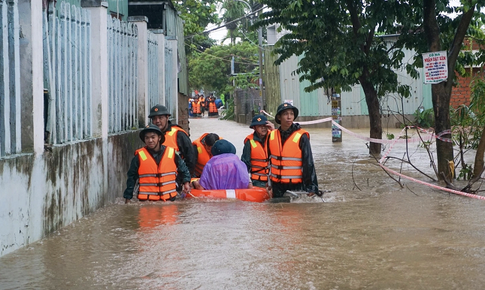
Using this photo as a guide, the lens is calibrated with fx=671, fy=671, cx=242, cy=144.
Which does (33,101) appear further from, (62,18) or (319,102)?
(319,102)

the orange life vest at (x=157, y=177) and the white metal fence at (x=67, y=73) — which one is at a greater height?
the white metal fence at (x=67, y=73)

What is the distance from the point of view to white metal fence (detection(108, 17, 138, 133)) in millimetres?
8922

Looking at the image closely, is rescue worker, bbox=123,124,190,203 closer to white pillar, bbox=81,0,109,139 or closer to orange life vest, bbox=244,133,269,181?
white pillar, bbox=81,0,109,139

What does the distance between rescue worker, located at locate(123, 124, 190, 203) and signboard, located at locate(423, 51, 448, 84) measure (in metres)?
4.37

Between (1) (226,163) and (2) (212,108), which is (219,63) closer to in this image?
(2) (212,108)

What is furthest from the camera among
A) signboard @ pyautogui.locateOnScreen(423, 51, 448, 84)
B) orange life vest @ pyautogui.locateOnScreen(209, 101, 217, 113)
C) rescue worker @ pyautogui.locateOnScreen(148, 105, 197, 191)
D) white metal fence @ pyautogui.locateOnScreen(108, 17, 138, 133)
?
orange life vest @ pyautogui.locateOnScreen(209, 101, 217, 113)

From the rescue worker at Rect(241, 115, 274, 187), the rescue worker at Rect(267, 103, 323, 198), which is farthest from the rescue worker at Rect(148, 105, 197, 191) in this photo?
the rescue worker at Rect(267, 103, 323, 198)

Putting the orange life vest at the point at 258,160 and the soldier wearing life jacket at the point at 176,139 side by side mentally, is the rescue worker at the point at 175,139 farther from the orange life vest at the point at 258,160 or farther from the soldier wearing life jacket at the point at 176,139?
the orange life vest at the point at 258,160

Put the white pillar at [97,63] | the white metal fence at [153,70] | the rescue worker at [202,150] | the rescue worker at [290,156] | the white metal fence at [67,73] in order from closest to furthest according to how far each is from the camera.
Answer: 1. the white metal fence at [67,73]
2. the white pillar at [97,63]
3. the rescue worker at [290,156]
4. the rescue worker at [202,150]
5. the white metal fence at [153,70]

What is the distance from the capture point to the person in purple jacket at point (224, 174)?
8.77 m

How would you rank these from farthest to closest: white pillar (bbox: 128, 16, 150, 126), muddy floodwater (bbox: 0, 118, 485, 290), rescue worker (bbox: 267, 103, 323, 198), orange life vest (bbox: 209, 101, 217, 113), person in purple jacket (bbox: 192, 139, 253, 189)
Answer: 1. orange life vest (bbox: 209, 101, 217, 113)
2. white pillar (bbox: 128, 16, 150, 126)
3. person in purple jacket (bbox: 192, 139, 253, 189)
4. rescue worker (bbox: 267, 103, 323, 198)
5. muddy floodwater (bbox: 0, 118, 485, 290)

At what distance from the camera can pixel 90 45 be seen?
26.4 ft

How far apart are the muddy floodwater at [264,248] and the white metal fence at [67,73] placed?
1027 millimetres

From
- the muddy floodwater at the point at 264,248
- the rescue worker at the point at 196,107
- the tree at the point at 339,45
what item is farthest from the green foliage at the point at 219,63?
the muddy floodwater at the point at 264,248
